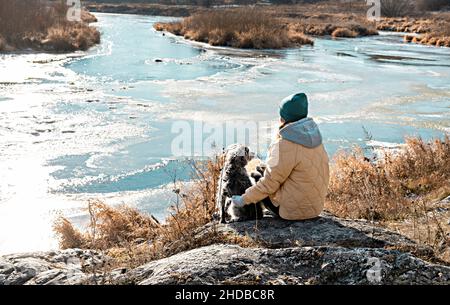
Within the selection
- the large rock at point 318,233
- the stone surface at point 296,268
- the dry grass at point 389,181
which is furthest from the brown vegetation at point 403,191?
the stone surface at point 296,268

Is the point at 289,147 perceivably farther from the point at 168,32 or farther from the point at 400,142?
the point at 168,32

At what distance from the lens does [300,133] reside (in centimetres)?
433

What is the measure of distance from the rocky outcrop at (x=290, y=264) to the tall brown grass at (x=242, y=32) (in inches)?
1026

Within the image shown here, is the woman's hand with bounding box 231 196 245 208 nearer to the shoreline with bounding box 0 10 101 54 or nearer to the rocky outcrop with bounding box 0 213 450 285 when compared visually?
the rocky outcrop with bounding box 0 213 450 285

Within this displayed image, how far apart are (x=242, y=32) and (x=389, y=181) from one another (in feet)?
79.8

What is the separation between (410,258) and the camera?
3.56 m

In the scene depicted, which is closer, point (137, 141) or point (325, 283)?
point (325, 283)

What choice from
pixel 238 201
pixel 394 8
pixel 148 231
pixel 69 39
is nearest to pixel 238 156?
pixel 238 201

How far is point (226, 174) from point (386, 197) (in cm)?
259

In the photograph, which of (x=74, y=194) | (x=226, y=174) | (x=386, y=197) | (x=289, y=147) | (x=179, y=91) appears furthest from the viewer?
(x=179, y=91)

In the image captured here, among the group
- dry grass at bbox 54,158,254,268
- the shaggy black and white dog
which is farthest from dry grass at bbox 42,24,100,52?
the shaggy black and white dog

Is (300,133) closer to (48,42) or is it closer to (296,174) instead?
(296,174)
